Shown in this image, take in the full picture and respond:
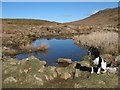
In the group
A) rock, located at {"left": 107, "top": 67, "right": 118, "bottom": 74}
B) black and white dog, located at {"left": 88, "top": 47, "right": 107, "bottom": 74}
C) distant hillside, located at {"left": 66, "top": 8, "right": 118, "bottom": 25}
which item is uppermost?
distant hillside, located at {"left": 66, "top": 8, "right": 118, "bottom": 25}

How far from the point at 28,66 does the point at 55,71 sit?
4.51 feet

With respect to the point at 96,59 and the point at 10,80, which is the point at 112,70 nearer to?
the point at 96,59

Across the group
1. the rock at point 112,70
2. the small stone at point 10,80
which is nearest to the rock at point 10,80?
the small stone at point 10,80

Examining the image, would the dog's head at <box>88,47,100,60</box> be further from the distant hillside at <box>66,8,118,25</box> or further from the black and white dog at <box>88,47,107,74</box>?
the distant hillside at <box>66,8,118,25</box>

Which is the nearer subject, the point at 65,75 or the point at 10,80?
the point at 10,80

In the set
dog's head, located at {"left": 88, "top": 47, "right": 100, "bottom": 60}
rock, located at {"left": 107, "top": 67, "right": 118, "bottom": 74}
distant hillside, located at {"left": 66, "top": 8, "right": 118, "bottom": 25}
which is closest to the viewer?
dog's head, located at {"left": 88, "top": 47, "right": 100, "bottom": 60}

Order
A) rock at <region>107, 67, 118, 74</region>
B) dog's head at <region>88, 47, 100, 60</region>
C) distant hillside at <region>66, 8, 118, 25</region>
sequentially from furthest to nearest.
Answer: distant hillside at <region>66, 8, 118, 25</region> < rock at <region>107, 67, 118, 74</region> < dog's head at <region>88, 47, 100, 60</region>

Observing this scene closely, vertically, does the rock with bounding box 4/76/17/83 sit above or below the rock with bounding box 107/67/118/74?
below

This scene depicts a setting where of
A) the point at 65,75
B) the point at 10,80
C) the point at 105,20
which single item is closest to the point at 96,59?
the point at 65,75

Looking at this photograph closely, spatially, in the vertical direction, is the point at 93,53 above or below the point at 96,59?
above

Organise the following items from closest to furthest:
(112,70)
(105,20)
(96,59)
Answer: (96,59) → (112,70) → (105,20)

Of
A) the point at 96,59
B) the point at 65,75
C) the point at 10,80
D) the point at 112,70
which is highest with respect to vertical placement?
the point at 96,59

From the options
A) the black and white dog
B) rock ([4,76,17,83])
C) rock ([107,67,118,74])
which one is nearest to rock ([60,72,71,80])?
the black and white dog

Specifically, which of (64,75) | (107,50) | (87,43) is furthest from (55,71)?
(87,43)
